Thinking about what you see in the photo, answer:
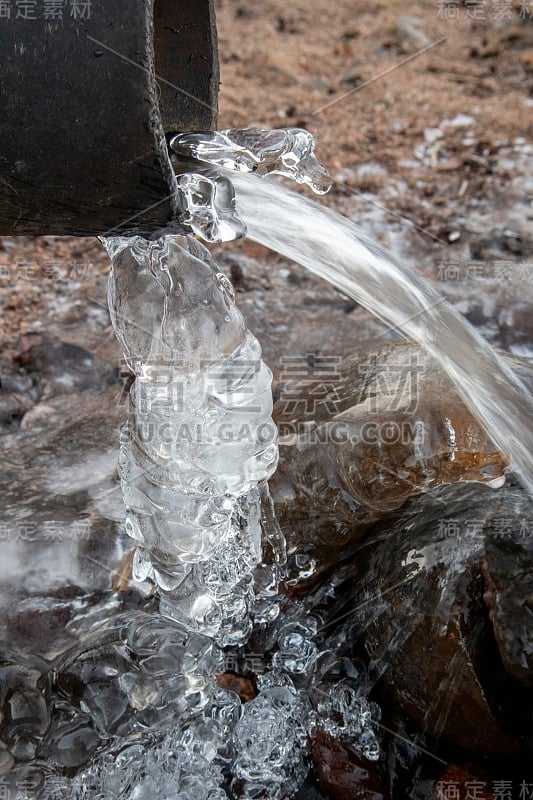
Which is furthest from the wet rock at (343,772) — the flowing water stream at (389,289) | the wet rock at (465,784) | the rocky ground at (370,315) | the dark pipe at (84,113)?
the dark pipe at (84,113)

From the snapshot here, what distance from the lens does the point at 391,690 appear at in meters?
2.00

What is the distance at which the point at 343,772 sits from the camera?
6.41ft

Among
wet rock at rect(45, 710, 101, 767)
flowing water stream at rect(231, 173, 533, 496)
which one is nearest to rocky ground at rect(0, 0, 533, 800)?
flowing water stream at rect(231, 173, 533, 496)

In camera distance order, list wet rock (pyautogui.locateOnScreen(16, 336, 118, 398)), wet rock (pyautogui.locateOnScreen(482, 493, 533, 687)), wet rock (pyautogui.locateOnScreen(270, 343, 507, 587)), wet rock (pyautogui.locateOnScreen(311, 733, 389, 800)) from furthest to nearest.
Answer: wet rock (pyautogui.locateOnScreen(16, 336, 118, 398)) < wet rock (pyautogui.locateOnScreen(270, 343, 507, 587)) < wet rock (pyautogui.locateOnScreen(311, 733, 389, 800)) < wet rock (pyautogui.locateOnScreen(482, 493, 533, 687))

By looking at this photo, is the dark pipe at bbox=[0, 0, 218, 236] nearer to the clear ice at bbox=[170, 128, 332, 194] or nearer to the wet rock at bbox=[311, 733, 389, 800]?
the clear ice at bbox=[170, 128, 332, 194]

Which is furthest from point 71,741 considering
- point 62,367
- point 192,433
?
point 62,367

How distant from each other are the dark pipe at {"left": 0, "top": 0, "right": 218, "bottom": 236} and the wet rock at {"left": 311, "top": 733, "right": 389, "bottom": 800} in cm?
136

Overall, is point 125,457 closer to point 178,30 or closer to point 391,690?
point 391,690

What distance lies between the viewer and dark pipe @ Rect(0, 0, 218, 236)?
54.7 inches

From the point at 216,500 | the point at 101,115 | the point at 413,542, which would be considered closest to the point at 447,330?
the point at 413,542

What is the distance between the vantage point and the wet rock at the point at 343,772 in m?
1.91

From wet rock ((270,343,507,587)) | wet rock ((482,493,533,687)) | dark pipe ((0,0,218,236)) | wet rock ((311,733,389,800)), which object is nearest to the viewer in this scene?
dark pipe ((0,0,218,236))

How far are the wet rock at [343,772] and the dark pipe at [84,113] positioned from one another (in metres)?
1.36

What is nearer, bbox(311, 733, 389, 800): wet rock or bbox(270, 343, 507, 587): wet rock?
bbox(311, 733, 389, 800): wet rock
